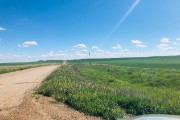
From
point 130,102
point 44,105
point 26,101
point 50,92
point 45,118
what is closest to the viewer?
point 45,118

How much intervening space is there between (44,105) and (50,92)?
352 centimetres

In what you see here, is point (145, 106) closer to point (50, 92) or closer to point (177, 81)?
point (50, 92)

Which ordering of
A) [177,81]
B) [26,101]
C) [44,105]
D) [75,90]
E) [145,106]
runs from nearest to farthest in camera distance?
1. [145,106]
2. [44,105]
3. [26,101]
4. [75,90]
5. [177,81]

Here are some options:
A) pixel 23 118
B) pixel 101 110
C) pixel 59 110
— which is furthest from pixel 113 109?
pixel 23 118

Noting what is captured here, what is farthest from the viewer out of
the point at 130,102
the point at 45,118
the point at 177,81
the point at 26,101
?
the point at 177,81

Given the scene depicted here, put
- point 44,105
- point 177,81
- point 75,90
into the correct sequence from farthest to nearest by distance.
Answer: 1. point 177,81
2. point 75,90
3. point 44,105

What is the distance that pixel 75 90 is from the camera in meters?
15.5

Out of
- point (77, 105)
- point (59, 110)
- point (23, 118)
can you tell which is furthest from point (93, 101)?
point (23, 118)

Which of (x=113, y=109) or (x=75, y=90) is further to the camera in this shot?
(x=75, y=90)

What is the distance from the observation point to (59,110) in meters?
11.7

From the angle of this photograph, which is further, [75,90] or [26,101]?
[75,90]

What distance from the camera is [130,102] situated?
39.0ft

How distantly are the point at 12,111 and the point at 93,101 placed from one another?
11.9ft

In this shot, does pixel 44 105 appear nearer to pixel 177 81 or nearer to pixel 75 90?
pixel 75 90
